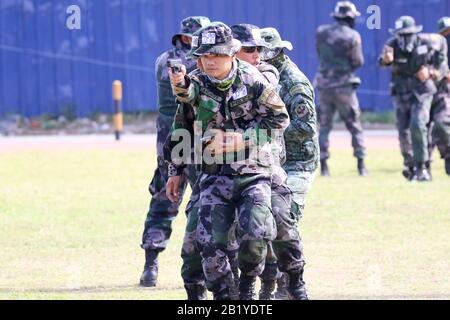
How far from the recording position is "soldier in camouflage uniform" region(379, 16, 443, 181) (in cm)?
1875

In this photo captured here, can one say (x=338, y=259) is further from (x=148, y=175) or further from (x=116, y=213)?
(x=148, y=175)

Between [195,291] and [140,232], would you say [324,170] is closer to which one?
[140,232]

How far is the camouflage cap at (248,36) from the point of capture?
32.2 ft

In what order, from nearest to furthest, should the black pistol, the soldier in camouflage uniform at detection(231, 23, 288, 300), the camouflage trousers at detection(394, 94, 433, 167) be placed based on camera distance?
the black pistol, the soldier in camouflage uniform at detection(231, 23, 288, 300), the camouflage trousers at detection(394, 94, 433, 167)

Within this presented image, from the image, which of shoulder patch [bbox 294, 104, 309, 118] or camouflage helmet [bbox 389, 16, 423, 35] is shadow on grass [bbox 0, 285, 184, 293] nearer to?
shoulder patch [bbox 294, 104, 309, 118]

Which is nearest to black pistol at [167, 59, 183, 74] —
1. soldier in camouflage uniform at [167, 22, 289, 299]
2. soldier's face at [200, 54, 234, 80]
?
soldier in camouflage uniform at [167, 22, 289, 299]

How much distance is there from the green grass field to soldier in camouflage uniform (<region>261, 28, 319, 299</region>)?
0.85 m

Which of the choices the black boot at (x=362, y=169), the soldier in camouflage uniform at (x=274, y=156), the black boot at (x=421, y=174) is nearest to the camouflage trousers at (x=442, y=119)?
the black boot at (x=421, y=174)

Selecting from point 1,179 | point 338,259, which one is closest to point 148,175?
point 1,179

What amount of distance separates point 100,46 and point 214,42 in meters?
21.2

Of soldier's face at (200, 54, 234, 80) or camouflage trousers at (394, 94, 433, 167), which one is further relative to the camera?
camouflage trousers at (394, 94, 433, 167)

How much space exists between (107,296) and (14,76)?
2018 cm

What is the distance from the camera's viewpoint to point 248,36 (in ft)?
32.3

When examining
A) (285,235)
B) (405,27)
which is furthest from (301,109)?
(405,27)
